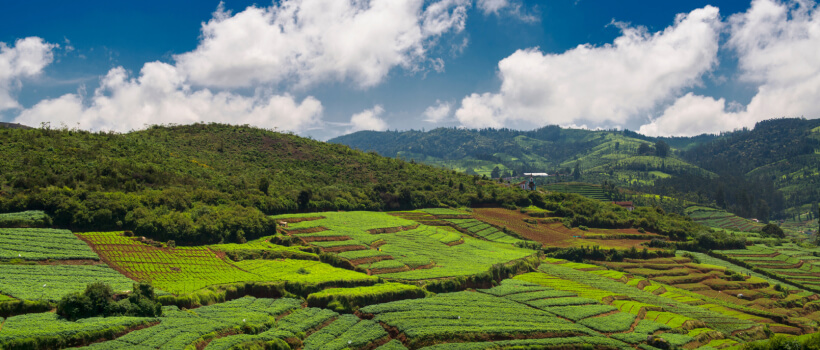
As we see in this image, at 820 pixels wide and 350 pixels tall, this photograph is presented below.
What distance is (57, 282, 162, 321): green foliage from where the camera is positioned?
42812 mm

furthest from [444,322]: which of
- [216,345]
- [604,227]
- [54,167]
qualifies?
[604,227]

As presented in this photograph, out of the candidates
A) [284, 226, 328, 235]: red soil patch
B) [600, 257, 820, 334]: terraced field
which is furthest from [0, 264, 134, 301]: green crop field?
[600, 257, 820, 334]: terraced field

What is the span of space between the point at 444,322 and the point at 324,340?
506 inches

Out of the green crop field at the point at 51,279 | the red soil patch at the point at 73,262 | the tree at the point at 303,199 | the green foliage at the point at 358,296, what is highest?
the tree at the point at 303,199

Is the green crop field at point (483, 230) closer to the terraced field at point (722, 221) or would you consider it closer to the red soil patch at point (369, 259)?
the red soil patch at point (369, 259)

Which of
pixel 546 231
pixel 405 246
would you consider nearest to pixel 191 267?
pixel 405 246

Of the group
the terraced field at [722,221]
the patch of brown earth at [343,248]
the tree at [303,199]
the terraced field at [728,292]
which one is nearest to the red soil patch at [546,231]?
the terraced field at [728,292]

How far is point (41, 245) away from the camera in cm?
5997

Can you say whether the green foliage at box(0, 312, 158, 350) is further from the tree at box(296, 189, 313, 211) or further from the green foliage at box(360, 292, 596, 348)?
the tree at box(296, 189, 313, 211)

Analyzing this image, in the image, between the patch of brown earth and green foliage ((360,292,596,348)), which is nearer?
green foliage ((360,292,596,348))

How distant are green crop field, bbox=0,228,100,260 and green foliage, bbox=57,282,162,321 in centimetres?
1695

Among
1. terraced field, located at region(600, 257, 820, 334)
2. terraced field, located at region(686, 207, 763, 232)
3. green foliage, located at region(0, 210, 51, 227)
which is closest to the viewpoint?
green foliage, located at region(0, 210, 51, 227)

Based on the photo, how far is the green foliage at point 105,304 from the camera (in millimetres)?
42812

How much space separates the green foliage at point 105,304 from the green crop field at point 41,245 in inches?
667
